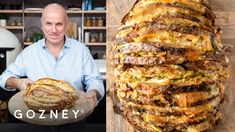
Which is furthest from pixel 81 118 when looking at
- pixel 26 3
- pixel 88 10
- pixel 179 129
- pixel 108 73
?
pixel 26 3

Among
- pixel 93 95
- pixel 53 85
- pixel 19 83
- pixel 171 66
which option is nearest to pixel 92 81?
pixel 93 95

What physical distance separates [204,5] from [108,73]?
192 millimetres

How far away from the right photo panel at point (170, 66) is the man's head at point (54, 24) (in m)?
1.10

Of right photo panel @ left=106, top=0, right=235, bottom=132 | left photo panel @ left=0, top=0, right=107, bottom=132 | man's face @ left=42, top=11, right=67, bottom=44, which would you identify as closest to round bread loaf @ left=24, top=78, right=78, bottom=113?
left photo panel @ left=0, top=0, right=107, bottom=132

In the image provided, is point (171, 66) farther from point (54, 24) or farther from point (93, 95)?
point (54, 24)

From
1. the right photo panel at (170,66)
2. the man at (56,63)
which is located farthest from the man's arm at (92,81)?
the right photo panel at (170,66)

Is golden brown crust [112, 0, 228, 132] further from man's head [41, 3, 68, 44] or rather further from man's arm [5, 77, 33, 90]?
man's head [41, 3, 68, 44]

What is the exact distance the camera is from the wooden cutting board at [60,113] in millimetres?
1247

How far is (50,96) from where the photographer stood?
1.22m

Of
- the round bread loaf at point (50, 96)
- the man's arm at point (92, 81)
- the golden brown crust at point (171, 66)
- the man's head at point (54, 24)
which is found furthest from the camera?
the man's head at point (54, 24)

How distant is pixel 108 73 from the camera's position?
57cm

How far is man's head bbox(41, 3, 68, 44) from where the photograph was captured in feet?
4.95

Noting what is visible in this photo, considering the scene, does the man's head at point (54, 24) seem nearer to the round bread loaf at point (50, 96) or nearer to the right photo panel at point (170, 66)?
the round bread loaf at point (50, 96)


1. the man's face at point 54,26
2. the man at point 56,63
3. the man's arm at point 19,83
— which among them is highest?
the man's face at point 54,26
